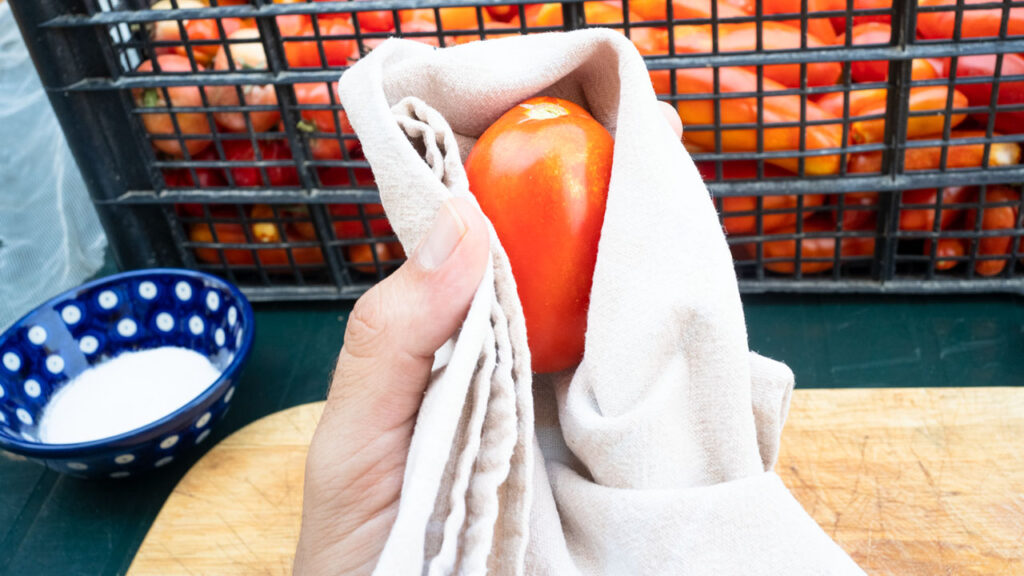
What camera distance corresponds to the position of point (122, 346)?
1112 mm

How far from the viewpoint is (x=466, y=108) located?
0.65 m

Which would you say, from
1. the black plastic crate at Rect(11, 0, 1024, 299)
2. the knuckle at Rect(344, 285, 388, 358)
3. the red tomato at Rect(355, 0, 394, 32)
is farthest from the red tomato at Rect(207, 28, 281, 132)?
the knuckle at Rect(344, 285, 388, 358)

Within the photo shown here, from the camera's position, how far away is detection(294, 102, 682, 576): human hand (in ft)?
1.73

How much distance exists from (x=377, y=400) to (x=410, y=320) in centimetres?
7

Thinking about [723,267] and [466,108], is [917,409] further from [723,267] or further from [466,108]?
[466,108]

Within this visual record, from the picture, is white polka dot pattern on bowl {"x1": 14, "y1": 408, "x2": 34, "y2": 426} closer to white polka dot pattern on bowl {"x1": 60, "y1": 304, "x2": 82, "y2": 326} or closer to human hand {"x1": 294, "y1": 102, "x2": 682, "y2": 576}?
white polka dot pattern on bowl {"x1": 60, "y1": 304, "x2": 82, "y2": 326}

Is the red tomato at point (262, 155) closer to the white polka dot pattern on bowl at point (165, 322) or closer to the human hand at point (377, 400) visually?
the white polka dot pattern on bowl at point (165, 322)

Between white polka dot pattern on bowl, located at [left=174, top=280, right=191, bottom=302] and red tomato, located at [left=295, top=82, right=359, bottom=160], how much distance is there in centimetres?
25

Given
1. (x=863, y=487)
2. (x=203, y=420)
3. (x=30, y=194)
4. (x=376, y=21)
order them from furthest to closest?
(x=30, y=194) → (x=376, y=21) → (x=203, y=420) → (x=863, y=487)

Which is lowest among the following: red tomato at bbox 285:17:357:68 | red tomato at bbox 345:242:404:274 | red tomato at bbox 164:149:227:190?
red tomato at bbox 345:242:404:274

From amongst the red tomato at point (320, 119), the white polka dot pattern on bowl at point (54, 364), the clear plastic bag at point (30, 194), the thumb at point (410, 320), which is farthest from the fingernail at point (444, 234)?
the clear plastic bag at point (30, 194)

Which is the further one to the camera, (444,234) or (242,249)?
(242,249)

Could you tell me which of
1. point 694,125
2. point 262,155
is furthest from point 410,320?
point 262,155

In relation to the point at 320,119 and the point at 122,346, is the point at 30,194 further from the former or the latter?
the point at 320,119
